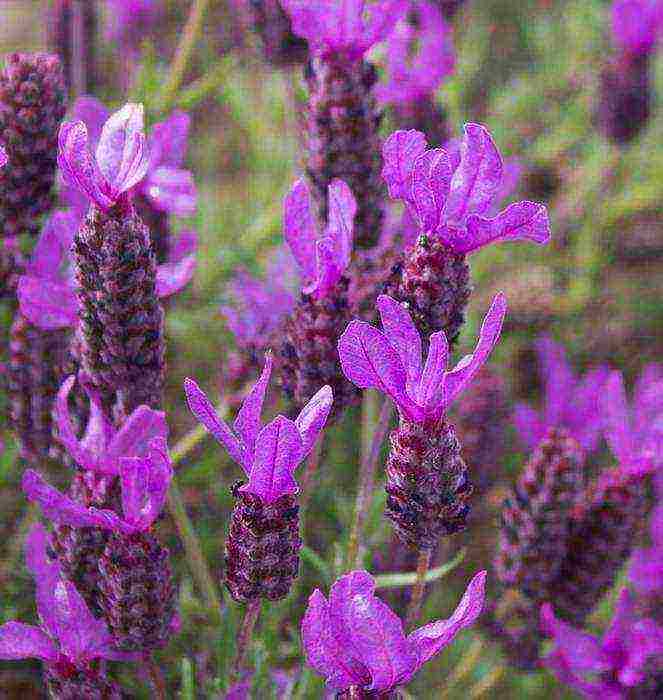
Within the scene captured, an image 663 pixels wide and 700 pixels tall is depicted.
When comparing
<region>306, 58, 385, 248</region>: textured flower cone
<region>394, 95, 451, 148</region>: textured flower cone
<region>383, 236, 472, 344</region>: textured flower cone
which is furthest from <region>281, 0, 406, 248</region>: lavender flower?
<region>394, 95, 451, 148</region>: textured flower cone

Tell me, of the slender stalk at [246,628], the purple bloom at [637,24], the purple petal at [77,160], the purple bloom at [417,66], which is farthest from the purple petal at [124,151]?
the purple bloom at [637,24]

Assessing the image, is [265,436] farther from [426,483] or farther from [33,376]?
[33,376]

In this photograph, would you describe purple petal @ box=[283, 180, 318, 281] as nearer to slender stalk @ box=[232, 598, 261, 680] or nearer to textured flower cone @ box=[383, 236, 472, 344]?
textured flower cone @ box=[383, 236, 472, 344]

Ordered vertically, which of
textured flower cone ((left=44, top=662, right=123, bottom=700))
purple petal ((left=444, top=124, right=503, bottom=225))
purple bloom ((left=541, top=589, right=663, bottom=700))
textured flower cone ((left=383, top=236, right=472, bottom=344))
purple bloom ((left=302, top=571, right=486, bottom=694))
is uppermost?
purple petal ((left=444, top=124, right=503, bottom=225))

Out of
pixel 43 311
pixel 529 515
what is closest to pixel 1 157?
pixel 43 311

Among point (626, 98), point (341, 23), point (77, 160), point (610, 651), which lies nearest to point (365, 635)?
point (77, 160)

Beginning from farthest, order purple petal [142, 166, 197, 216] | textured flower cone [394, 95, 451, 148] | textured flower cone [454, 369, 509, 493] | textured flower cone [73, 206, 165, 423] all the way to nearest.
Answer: textured flower cone [394, 95, 451, 148] < textured flower cone [454, 369, 509, 493] < purple petal [142, 166, 197, 216] < textured flower cone [73, 206, 165, 423]
